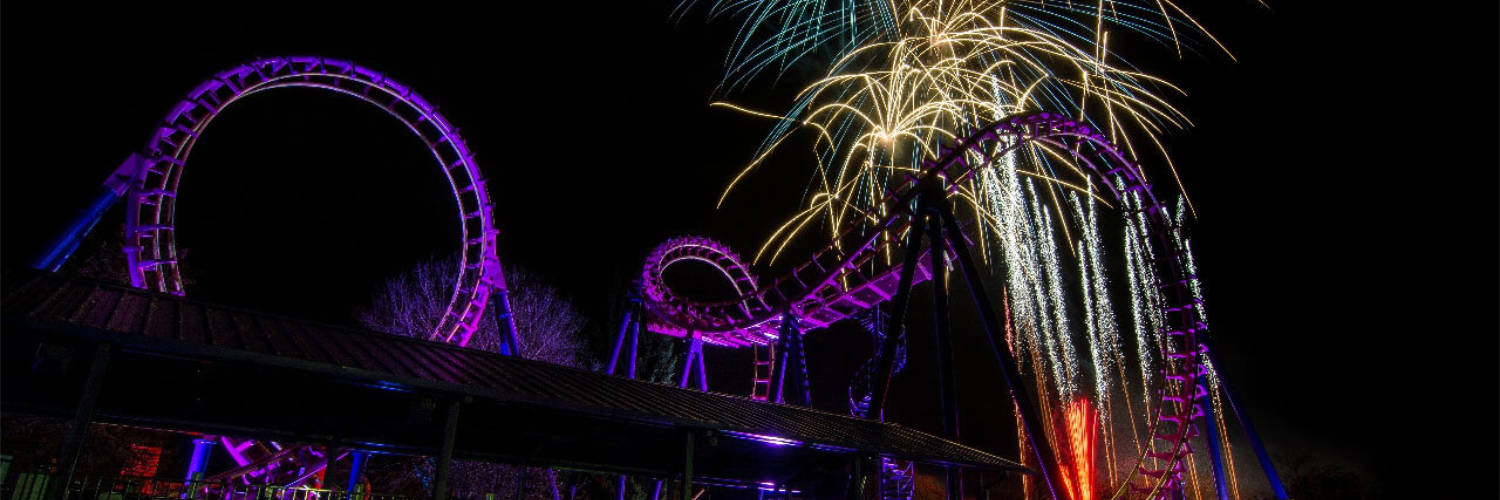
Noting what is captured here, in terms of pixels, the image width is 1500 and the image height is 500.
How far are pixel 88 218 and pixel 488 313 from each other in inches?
681

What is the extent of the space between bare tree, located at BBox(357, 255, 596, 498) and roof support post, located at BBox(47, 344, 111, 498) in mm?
18572

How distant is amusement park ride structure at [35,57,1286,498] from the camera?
13.6 metres

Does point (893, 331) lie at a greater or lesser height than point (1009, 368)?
greater

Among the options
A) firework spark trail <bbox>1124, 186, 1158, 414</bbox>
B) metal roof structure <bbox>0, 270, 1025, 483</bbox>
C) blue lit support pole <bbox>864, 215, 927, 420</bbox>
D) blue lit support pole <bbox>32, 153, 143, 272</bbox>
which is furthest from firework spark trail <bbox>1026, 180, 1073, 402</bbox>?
blue lit support pole <bbox>32, 153, 143, 272</bbox>

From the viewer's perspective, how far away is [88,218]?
11867 mm

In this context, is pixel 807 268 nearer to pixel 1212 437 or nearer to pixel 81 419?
pixel 1212 437

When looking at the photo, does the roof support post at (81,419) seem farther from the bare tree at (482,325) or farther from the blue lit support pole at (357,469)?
the bare tree at (482,325)

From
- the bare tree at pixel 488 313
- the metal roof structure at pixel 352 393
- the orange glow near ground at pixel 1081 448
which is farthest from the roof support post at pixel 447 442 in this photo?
the orange glow near ground at pixel 1081 448

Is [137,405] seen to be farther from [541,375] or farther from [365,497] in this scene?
[541,375]

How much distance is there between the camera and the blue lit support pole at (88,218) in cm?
1130

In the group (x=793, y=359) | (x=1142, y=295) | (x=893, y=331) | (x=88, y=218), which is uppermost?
(x=1142, y=295)

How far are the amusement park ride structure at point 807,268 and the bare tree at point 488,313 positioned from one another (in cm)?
901

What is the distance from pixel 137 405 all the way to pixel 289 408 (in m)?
1.48

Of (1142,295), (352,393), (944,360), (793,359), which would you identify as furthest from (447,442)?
(1142,295)
